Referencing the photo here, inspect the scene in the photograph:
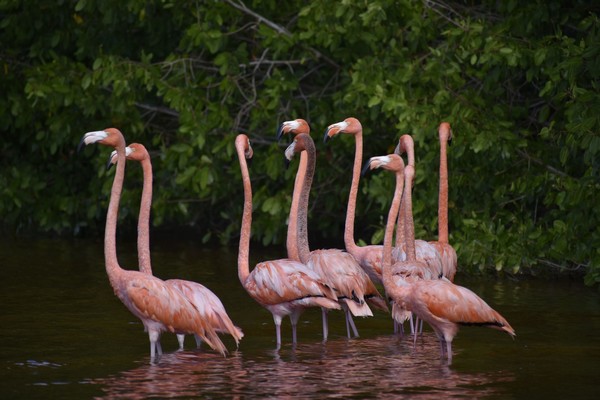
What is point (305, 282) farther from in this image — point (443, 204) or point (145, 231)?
point (443, 204)

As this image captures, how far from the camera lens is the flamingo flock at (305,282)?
28.9 feet

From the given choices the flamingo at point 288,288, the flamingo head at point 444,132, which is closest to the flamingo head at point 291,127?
the flamingo at point 288,288

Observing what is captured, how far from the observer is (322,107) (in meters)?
14.8

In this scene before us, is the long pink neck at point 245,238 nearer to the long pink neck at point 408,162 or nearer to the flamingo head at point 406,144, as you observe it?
the long pink neck at point 408,162

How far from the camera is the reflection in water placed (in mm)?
7773

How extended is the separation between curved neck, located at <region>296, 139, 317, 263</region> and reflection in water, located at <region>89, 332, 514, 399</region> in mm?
970

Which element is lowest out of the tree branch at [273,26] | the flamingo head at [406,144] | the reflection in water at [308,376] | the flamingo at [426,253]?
the reflection in water at [308,376]

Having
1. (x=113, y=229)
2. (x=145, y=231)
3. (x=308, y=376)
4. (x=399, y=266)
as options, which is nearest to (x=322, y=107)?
(x=399, y=266)

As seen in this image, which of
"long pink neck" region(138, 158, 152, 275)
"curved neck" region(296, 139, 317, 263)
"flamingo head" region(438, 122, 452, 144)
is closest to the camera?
"long pink neck" region(138, 158, 152, 275)

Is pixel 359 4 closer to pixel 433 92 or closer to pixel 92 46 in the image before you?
pixel 433 92

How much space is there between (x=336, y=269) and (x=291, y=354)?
832 millimetres

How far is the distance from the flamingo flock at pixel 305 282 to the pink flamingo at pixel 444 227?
12 millimetres

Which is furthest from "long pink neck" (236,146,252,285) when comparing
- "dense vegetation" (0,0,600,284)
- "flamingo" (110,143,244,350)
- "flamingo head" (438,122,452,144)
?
"dense vegetation" (0,0,600,284)

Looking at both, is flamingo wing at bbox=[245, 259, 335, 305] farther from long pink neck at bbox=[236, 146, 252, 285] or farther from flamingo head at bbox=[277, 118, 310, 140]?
flamingo head at bbox=[277, 118, 310, 140]
